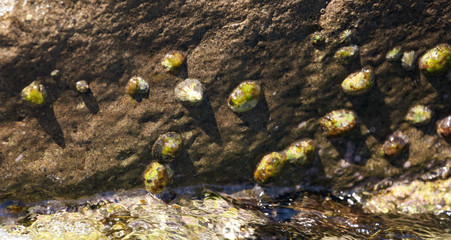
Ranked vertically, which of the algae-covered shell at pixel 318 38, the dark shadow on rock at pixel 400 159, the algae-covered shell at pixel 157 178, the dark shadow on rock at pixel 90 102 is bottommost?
the dark shadow on rock at pixel 400 159

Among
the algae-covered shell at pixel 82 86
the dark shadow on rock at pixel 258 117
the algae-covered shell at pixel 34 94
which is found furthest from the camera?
the dark shadow on rock at pixel 258 117

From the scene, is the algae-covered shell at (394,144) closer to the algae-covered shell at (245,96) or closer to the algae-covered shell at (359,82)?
the algae-covered shell at (359,82)

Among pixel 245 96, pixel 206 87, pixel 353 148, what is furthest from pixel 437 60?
pixel 206 87

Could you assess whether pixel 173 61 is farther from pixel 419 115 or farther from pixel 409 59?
pixel 419 115

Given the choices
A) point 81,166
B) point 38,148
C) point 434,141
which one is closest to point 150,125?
point 81,166

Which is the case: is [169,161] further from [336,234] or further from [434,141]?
[434,141]

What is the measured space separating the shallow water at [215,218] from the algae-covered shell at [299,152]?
366 millimetres

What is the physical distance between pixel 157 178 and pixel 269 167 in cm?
124

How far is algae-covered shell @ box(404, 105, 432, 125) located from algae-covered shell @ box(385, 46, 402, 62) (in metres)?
0.65

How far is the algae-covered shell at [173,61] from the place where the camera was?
133 inches

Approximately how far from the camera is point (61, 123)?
336 centimetres

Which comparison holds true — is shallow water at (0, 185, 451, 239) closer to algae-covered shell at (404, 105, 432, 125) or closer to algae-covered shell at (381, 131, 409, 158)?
algae-covered shell at (381, 131, 409, 158)

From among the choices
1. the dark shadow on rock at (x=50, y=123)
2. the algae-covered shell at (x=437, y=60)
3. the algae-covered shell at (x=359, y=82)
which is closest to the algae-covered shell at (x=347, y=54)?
the algae-covered shell at (x=359, y=82)

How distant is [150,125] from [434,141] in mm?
3295
